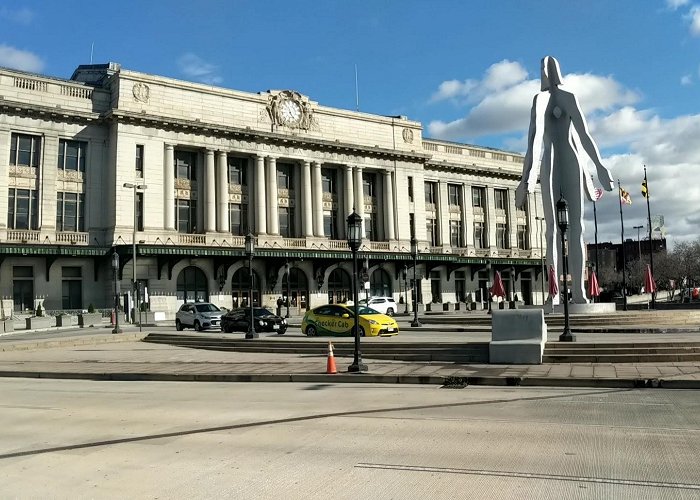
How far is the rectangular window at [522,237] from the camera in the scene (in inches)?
3209

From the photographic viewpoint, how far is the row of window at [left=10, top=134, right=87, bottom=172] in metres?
49.2

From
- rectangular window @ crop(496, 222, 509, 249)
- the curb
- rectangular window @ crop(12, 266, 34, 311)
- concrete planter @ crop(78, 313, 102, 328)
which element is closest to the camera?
the curb

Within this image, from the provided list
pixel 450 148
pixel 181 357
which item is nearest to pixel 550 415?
pixel 181 357

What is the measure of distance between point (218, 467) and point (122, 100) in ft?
165

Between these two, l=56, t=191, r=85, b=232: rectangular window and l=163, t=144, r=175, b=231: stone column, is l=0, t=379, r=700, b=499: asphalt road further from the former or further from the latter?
l=163, t=144, r=175, b=231: stone column

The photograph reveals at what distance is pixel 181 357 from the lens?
23094 mm

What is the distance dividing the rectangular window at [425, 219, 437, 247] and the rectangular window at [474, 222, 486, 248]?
6.40 m

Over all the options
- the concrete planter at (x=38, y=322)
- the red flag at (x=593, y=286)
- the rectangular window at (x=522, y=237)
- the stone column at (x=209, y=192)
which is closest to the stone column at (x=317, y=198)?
the stone column at (x=209, y=192)

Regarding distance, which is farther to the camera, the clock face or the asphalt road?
the clock face

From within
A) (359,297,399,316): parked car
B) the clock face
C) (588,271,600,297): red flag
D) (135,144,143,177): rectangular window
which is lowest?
(359,297,399,316): parked car

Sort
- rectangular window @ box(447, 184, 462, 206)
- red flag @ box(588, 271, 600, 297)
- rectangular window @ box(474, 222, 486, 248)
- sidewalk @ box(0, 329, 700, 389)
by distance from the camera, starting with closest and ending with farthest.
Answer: sidewalk @ box(0, 329, 700, 389) < red flag @ box(588, 271, 600, 297) < rectangular window @ box(447, 184, 462, 206) < rectangular window @ box(474, 222, 486, 248)

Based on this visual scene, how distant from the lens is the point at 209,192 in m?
56.7

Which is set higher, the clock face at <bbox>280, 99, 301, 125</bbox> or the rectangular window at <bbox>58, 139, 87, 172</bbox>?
the clock face at <bbox>280, 99, 301, 125</bbox>

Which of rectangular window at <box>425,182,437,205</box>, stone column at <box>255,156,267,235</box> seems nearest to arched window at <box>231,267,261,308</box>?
stone column at <box>255,156,267,235</box>
